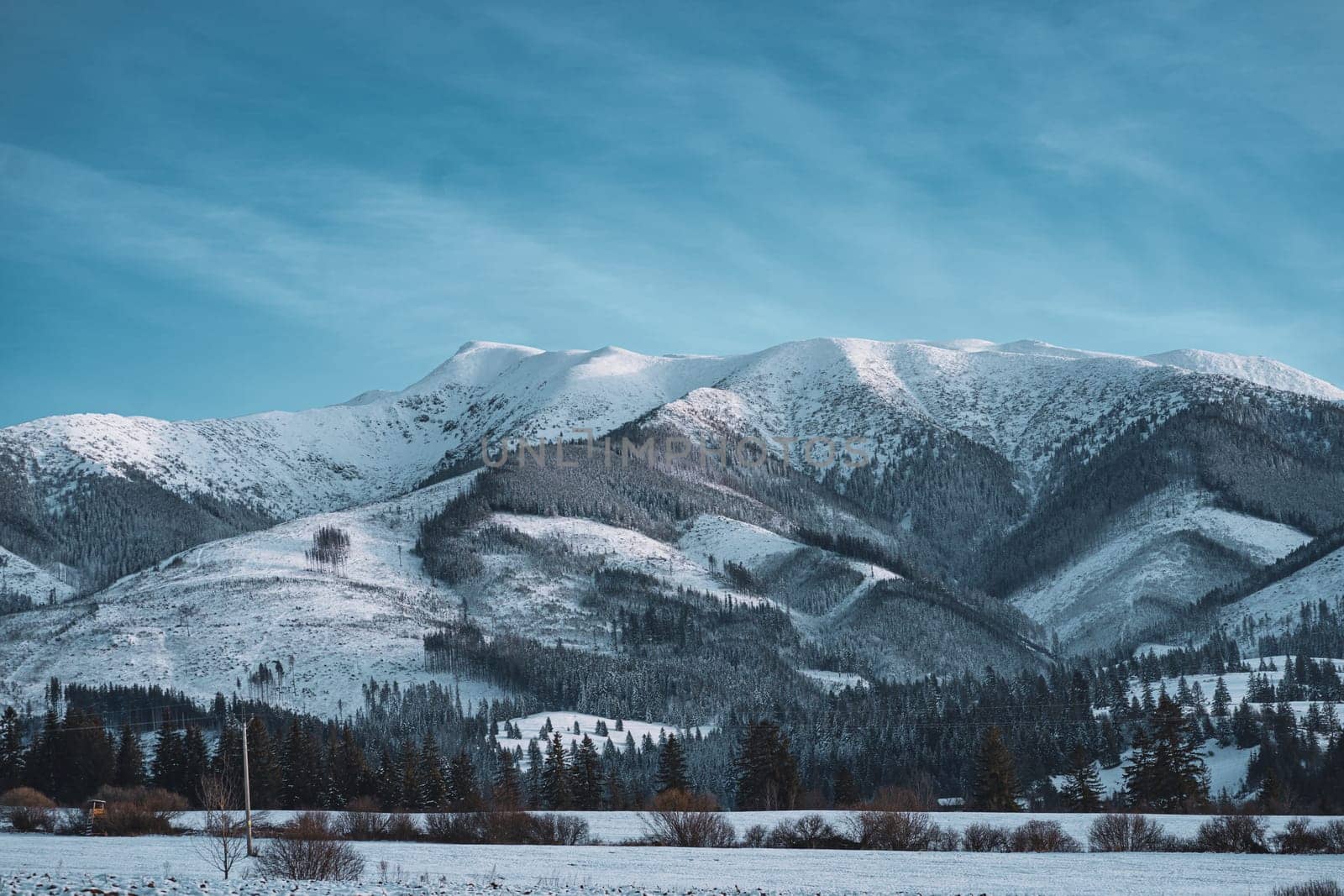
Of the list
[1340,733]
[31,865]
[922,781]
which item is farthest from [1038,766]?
[31,865]

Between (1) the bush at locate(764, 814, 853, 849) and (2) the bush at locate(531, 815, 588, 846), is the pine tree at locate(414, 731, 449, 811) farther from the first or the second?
(1) the bush at locate(764, 814, 853, 849)

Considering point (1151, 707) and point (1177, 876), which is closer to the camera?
point (1177, 876)

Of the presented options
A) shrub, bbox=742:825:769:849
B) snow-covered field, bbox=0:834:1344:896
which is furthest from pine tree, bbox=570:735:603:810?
snow-covered field, bbox=0:834:1344:896

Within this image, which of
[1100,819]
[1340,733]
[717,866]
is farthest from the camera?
[1340,733]

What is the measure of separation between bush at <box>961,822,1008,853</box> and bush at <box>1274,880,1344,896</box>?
20808 mm

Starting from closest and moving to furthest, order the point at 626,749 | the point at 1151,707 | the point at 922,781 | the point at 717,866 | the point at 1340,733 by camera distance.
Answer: the point at 717,866, the point at 1340,733, the point at 922,781, the point at 1151,707, the point at 626,749

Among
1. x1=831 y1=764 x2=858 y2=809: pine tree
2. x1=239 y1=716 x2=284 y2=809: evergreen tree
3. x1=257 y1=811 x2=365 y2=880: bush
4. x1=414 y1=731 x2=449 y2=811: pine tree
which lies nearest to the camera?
x1=257 y1=811 x2=365 y2=880: bush

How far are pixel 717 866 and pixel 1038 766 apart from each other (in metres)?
98.5

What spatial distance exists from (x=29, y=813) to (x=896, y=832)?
200 ft

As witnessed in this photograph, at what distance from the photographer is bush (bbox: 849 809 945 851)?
8050 cm

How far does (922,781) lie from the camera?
15100cm

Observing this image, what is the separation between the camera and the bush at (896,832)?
80500 mm

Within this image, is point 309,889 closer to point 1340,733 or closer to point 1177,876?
point 1177,876

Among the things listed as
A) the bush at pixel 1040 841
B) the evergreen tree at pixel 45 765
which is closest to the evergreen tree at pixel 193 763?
the evergreen tree at pixel 45 765
